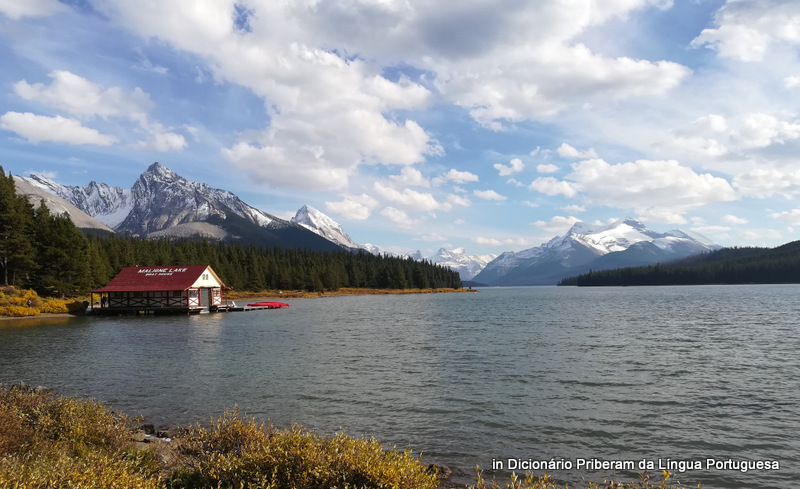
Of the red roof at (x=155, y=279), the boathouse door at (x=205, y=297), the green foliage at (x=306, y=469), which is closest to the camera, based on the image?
the green foliage at (x=306, y=469)

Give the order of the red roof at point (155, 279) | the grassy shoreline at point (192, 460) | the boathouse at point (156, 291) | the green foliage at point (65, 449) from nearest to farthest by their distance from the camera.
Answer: the green foliage at point (65, 449), the grassy shoreline at point (192, 460), the boathouse at point (156, 291), the red roof at point (155, 279)

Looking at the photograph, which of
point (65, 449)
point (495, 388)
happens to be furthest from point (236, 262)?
point (65, 449)

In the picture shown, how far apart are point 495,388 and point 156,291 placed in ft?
268

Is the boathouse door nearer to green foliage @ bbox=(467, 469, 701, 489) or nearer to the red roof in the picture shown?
the red roof

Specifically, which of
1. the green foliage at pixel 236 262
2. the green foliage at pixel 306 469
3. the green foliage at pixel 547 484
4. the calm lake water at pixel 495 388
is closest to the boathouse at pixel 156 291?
the green foliage at pixel 236 262

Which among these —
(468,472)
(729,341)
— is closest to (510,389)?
(468,472)

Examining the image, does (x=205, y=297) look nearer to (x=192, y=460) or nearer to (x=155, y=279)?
(x=155, y=279)

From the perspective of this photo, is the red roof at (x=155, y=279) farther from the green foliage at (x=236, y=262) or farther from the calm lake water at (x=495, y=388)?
the calm lake water at (x=495, y=388)

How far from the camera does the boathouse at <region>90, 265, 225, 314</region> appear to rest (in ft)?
281

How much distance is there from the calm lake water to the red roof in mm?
39766

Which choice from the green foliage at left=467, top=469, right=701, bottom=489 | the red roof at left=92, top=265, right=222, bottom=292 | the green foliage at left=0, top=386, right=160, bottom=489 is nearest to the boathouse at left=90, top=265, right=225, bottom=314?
the red roof at left=92, top=265, right=222, bottom=292

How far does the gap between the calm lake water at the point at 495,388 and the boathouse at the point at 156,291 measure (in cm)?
3953

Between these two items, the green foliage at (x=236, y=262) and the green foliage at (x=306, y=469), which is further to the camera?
the green foliage at (x=236, y=262)

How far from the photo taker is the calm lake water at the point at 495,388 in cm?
1528
